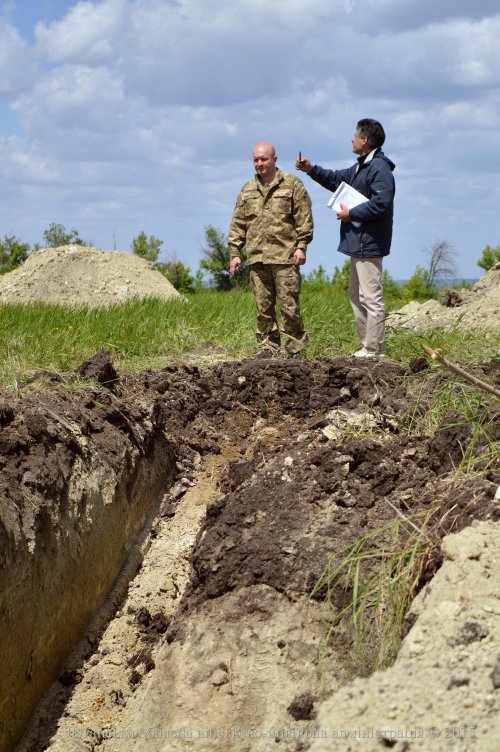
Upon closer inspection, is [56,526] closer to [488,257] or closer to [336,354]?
[336,354]

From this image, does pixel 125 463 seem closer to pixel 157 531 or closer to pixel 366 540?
pixel 157 531

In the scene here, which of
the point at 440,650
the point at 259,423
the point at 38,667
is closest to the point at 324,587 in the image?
the point at 440,650

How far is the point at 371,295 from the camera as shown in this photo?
293 inches

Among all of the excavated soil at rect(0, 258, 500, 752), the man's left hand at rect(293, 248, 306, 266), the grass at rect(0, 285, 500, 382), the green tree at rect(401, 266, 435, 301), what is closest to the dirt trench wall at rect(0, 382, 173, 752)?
the excavated soil at rect(0, 258, 500, 752)

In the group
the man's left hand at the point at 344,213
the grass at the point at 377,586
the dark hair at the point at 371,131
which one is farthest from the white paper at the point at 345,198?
the grass at the point at 377,586

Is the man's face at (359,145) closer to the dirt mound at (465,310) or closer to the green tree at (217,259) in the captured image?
the dirt mound at (465,310)

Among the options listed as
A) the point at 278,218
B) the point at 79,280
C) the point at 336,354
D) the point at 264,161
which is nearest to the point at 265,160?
the point at 264,161

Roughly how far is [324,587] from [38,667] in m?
1.56

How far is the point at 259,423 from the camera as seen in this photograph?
6824 millimetres

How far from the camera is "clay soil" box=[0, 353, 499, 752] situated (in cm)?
386

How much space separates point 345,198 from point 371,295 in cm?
83

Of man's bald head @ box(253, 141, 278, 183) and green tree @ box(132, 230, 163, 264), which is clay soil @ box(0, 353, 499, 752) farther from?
green tree @ box(132, 230, 163, 264)

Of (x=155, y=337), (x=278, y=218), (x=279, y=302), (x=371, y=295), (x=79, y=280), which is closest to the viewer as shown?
(x=371, y=295)

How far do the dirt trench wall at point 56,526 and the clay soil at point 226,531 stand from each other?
0.07 ft
